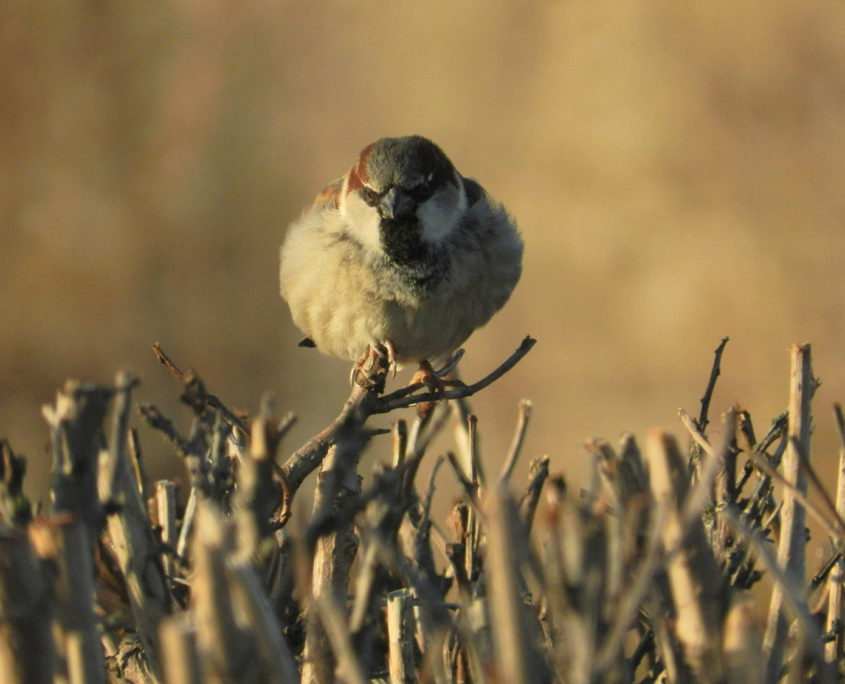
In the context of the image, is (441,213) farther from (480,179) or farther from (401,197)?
(480,179)

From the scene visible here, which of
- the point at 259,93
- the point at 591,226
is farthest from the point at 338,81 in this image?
the point at 591,226

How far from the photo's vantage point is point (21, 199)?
5930 millimetres

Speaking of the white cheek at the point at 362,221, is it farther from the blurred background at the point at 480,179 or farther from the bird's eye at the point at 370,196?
the blurred background at the point at 480,179

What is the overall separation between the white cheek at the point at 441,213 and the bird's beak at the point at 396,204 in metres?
0.04

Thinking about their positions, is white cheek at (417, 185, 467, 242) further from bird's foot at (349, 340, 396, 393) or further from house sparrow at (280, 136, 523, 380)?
bird's foot at (349, 340, 396, 393)

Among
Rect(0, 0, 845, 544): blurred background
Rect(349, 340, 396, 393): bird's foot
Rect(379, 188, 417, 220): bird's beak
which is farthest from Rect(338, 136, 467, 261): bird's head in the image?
Rect(0, 0, 845, 544): blurred background

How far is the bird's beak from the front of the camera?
8.24ft

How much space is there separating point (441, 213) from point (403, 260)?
0.16m

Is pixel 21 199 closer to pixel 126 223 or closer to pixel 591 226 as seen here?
pixel 126 223

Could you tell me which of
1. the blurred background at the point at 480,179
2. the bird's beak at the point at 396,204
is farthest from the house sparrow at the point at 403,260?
the blurred background at the point at 480,179

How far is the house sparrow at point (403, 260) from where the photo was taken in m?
2.55

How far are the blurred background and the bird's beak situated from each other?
210cm

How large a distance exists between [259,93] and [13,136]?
1626 mm

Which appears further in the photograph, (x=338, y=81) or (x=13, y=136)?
(x=338, y=81)
